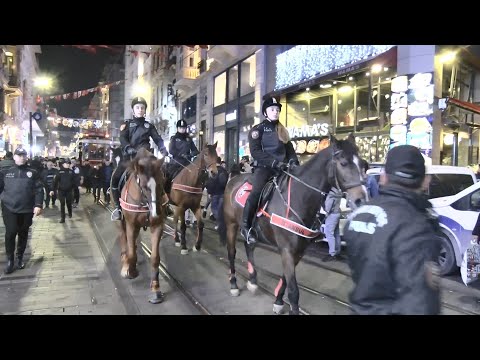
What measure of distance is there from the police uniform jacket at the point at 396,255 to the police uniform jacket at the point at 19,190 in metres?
7.79

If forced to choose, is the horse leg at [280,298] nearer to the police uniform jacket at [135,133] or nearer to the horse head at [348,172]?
the horse head at [348,172]

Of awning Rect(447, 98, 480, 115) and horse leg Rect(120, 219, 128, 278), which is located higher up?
awning Rect(447, 98, 480, 115)

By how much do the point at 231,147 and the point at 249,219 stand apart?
73.5 feet

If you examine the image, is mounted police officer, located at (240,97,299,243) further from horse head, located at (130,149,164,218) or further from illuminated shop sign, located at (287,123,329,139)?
illuminated shop sign, located at (287,123,329,139)

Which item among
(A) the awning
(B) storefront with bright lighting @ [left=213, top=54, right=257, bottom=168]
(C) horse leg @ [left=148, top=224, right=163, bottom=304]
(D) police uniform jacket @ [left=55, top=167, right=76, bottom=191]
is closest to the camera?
Result: (C) horse leg @ [left=148, top=224, right=163, bottom=304]

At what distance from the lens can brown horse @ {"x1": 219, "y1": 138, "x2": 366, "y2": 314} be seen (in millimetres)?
4773

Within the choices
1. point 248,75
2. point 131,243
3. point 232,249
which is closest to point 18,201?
point 131,243

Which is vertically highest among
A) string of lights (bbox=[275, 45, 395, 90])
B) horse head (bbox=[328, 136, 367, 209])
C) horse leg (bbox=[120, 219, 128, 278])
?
string of lights (bbox=[275, 45, 395, 90])

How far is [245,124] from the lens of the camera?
25328 millimetres

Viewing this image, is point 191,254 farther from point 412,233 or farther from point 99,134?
point 99,134

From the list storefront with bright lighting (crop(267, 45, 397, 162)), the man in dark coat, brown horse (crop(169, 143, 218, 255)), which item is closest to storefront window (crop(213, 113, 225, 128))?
storefront with bright lighting (crop(267, 45, 397, 162))

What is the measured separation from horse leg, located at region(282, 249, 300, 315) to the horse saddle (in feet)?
3.02

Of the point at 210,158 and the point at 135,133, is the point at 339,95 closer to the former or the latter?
the point at 210,158
